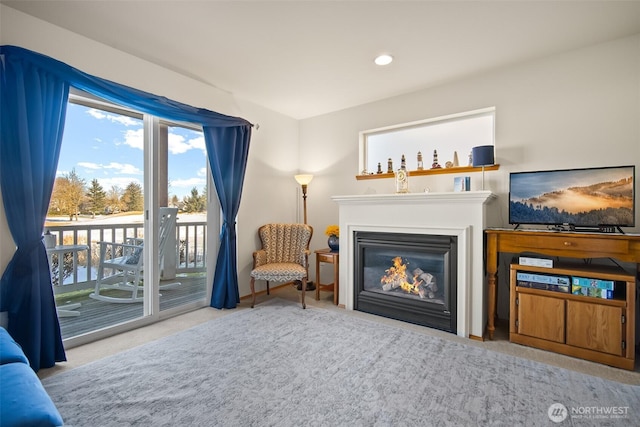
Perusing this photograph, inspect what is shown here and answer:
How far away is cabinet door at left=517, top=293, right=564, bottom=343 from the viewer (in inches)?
89.1

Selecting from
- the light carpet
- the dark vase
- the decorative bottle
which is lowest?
the light carpet

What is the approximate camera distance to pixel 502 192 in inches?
113

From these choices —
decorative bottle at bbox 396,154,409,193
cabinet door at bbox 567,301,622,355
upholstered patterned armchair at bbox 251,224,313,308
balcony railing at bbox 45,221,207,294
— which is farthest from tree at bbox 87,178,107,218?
cabinet door at bbox 567,301,622,355

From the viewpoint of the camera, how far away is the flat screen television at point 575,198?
2.30m

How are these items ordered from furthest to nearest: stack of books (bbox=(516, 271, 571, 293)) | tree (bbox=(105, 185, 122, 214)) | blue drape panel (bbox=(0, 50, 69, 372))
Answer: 1. tree (bbox=(105, 185, 122, 214))
2. stack of books (bbox=(516, 271, 571, 293))
3. blue drape panel (bbox=(0, 50, 69, 372))

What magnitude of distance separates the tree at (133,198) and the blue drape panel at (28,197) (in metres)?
0.68

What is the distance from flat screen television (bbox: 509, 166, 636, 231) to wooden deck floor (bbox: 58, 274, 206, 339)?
3.46m

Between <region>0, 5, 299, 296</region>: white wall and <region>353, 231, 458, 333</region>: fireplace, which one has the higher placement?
<region>0, 5, 299, 296</region>: white wall

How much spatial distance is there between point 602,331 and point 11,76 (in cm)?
450

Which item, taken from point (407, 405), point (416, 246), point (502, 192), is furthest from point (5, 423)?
point (502, 192)

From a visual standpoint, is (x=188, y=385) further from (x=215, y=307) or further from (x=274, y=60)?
(x=274, y=60)

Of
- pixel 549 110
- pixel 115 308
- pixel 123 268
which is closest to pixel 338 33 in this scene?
pixel 549 110

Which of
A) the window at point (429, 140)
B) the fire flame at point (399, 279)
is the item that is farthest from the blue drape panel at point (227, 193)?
the fire flame at point (399, 279)

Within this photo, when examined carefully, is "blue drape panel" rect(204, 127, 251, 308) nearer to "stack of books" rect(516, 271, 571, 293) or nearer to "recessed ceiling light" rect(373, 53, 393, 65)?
"recessed ceiling light" rect(373, 53, 393, 65)
